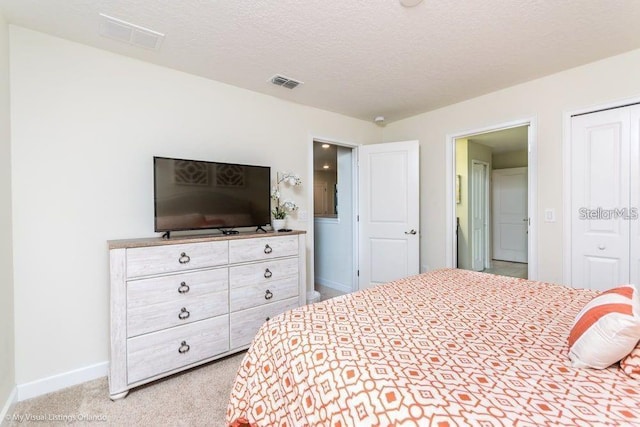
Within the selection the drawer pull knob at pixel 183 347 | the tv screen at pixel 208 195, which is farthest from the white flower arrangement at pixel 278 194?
the drawer pull knob at pixel 183 347

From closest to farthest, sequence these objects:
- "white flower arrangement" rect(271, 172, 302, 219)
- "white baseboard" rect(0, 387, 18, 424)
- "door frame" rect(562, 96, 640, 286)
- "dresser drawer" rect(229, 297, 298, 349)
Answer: "white baseboard" rect(0, 387, 18, 424) → "dresser drawer" rect(229, 297, 298, 349) → "door frame" rect(562, 96, 640, 286) → "white flower arrangement" rect(271, 172, 302, 219)

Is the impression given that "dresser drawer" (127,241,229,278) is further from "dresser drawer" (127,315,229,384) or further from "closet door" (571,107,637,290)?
"closet door" (571,107,637,290)

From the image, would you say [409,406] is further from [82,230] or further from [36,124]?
[36,124]

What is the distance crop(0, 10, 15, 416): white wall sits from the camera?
1.73 metres

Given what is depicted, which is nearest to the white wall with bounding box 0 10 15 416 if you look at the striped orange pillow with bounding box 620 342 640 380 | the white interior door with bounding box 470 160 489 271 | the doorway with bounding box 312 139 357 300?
the doorway with bounding box 312 139 357 300

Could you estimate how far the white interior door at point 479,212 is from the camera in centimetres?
532

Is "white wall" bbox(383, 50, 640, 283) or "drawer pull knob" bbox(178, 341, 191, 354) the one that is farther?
"white wall" bbox(383, 50, 640, 283)

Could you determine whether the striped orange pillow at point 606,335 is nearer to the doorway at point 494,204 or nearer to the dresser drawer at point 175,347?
the dresser drawer at point 175,347

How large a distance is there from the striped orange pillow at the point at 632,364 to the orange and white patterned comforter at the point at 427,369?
3cm

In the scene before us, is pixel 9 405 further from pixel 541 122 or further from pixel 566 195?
pixel 541 122

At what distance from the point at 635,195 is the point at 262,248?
3.04 metres

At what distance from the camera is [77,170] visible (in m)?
2.10

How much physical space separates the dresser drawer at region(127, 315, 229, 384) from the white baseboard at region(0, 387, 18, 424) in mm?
624

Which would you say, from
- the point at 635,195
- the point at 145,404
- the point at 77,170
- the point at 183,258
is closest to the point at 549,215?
the point at 635,195
